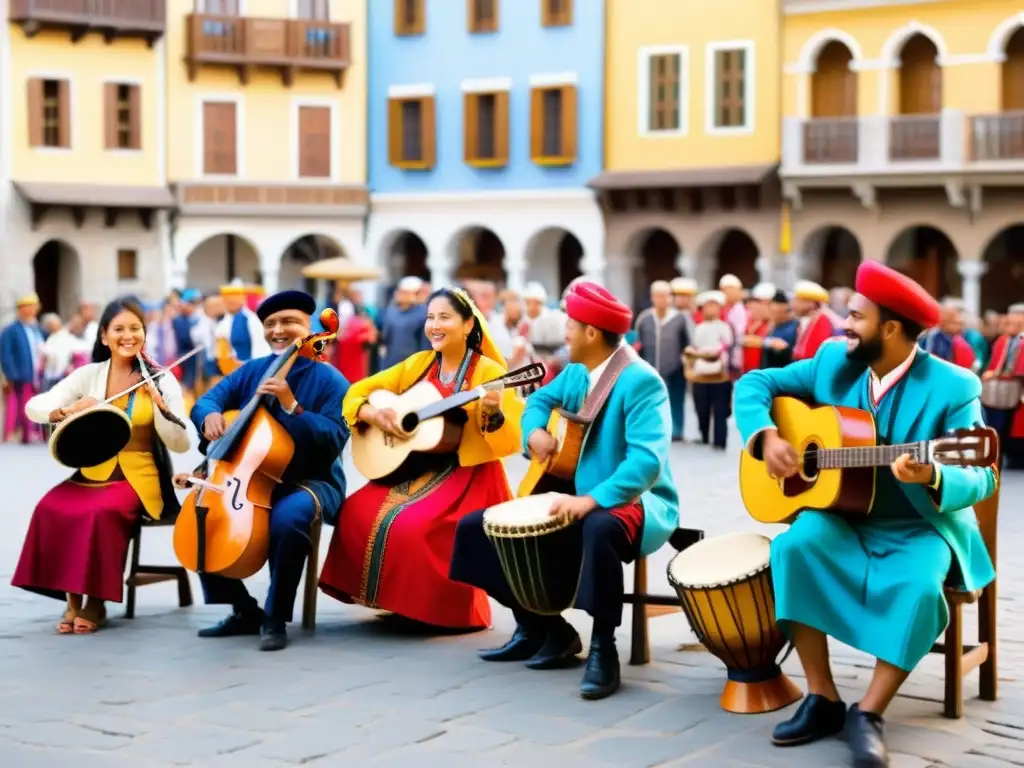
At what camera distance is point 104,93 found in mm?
35781

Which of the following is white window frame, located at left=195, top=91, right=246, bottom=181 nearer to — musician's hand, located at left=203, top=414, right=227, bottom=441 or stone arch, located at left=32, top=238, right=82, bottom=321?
stone arch, located at left=32, top=238, right=82, bottom=321

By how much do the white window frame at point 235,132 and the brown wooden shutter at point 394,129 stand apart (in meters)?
2.95

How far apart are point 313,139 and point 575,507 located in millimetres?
31183

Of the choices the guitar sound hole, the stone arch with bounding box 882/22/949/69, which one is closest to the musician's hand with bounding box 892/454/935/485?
the guitar sound hole

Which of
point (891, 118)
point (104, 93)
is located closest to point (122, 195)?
point (104, 93)

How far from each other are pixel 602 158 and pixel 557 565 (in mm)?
28435

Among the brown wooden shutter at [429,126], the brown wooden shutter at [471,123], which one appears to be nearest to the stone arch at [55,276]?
the brown wooden shutter at [429,126]

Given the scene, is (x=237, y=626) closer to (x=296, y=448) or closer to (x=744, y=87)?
(x=296, y=448)

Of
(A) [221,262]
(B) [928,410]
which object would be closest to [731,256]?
(A) [221,262]

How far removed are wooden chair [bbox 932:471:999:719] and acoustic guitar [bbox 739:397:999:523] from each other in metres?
0.49

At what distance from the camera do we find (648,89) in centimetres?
3428

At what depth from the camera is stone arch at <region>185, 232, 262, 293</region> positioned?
38.8 m

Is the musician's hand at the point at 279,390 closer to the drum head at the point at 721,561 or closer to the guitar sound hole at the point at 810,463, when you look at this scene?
the drum head at the point at 721,561

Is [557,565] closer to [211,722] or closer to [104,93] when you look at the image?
[211,722]
